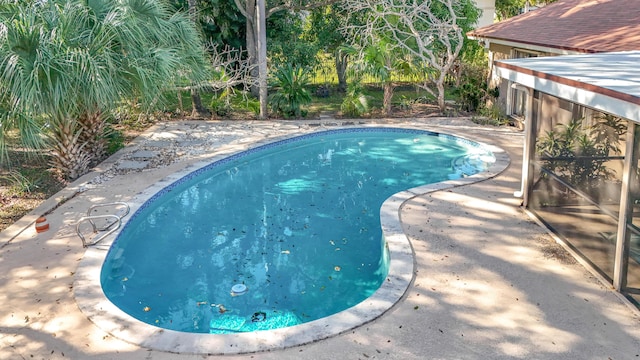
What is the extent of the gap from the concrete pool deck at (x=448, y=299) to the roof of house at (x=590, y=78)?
6.73 feet

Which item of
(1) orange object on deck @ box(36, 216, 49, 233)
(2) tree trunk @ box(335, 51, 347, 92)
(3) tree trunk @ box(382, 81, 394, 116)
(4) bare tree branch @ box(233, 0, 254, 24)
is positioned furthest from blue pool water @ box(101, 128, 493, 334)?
(2) tree trunk @ box(335, 51, 347, 92)

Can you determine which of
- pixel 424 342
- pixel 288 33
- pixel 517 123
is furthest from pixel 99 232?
pixel 288 33

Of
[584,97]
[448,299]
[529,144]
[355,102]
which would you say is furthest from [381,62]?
[448,299]

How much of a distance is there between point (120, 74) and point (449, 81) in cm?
1472

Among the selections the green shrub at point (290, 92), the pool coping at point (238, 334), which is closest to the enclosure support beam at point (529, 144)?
the pool coping at point (238, 334)

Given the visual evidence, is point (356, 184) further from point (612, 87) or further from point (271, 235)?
point (612, 87)

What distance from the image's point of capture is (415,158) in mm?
13227

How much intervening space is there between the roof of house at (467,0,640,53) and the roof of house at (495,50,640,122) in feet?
5.95

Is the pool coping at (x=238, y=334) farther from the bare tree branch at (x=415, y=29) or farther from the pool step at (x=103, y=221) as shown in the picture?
the bare tree branch at (x=415, y=29)

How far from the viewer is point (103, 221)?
8555mm

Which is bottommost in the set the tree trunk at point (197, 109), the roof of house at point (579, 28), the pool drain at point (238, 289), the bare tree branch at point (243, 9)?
the pool drain at point (238, 289)

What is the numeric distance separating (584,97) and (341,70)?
1605 centimetres

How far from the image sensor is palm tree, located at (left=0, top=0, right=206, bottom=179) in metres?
8.88

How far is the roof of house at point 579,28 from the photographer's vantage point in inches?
426
